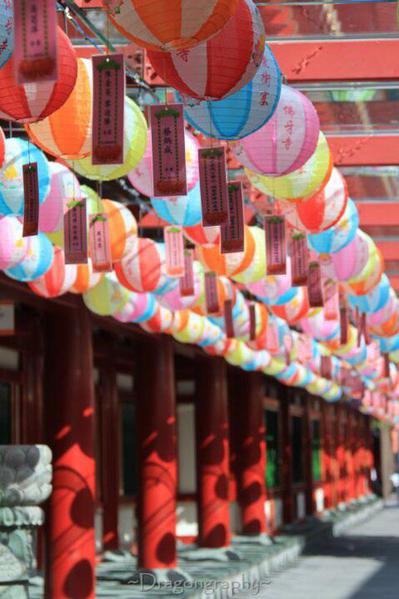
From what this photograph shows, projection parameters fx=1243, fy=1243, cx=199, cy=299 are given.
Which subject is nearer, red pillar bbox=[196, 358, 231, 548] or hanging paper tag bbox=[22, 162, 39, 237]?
hanging paper tag bbox=[22, 162, 39, 237]

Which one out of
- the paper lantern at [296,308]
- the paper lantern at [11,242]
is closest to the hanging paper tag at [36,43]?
the paper lantern at [11,242]

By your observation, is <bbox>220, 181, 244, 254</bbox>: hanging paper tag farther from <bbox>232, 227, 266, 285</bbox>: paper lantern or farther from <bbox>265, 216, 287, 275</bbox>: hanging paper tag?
<bbox>232, 227, 266, 285</bbox>: paper lantern

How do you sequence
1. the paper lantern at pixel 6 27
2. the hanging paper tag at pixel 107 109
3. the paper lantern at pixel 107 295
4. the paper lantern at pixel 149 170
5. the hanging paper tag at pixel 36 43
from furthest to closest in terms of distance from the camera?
1. the paper lantern at pixel 107 295
2. the paper lantern at pixel 149 170
3. the hanging paper tag at pixel 107 109
4. the paper lantern at pixel 6 27
5. the hanging paper tag at pixel 36 43

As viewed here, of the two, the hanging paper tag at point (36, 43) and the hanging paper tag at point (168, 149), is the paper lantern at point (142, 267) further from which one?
the hanging paper tag at point (36, 43)

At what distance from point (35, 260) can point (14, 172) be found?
1553 millimetres

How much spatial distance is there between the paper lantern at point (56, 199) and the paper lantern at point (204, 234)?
1397 millimetres

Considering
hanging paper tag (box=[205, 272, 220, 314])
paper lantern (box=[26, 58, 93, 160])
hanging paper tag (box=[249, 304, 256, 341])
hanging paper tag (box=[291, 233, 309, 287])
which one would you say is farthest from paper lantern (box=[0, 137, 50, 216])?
hanging paper tag (box=[249, 304, 256, 341])

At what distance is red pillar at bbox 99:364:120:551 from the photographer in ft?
57.4

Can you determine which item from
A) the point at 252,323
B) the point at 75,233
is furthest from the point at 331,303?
the point at 75,233

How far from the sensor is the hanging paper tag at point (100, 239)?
7.64 metres

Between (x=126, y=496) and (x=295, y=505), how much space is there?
9968 millimetres

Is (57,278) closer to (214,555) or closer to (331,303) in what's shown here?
(331,303)

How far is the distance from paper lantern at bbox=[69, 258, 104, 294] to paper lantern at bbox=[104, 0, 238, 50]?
15.8 feet

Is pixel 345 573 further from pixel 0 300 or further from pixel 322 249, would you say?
pixel 322 249
